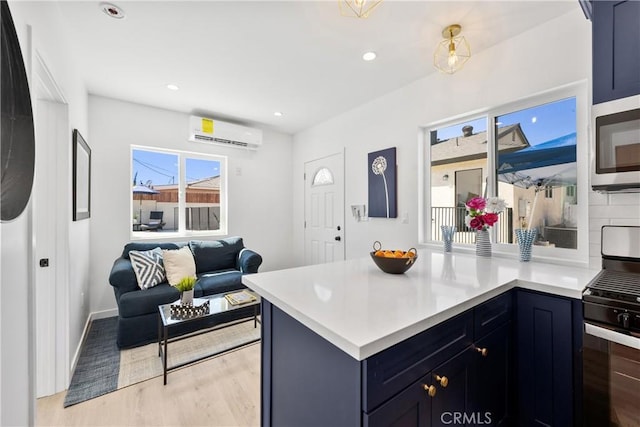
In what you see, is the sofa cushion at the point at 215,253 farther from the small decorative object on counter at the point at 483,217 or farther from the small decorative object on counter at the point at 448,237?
the small decorative object on counter at the point at 483,217

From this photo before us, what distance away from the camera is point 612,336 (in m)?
1.10

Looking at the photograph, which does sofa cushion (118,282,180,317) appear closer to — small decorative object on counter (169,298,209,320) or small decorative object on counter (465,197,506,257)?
small decorative object on counter (169,298,209,320)

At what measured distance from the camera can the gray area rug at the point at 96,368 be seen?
1889 mm

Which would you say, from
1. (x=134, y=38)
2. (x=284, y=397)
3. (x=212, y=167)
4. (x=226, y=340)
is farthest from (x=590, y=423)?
(x=212, y=167)

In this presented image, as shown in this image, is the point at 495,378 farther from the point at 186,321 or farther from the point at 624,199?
the point at 186,321

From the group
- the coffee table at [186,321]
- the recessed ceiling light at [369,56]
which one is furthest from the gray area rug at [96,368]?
the recessed ceiling light at [369,56]

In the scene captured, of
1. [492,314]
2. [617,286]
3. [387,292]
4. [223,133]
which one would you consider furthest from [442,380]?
[223,133]

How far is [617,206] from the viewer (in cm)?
161

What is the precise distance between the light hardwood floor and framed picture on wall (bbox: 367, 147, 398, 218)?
203 centimetres

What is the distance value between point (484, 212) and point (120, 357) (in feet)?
10.8

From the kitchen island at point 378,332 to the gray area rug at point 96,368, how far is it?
1.47 meters

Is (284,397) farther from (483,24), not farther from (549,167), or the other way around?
(483,24)

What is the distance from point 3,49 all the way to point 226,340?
250 centimetres

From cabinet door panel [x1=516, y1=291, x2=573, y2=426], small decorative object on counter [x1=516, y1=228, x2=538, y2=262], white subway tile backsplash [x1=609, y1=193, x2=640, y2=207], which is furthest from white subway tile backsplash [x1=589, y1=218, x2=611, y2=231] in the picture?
cabinet door panel [x1=516, y1=291, x2=573, y2=426]
